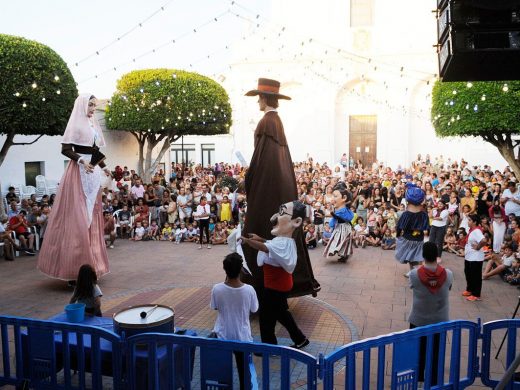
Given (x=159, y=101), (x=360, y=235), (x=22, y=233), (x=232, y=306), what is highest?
(x=159, y=101)

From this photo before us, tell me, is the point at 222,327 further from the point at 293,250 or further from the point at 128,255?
the point at 128,255

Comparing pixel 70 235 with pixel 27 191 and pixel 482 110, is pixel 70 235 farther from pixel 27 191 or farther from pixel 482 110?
pixel 482 110

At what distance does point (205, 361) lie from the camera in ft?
11.6

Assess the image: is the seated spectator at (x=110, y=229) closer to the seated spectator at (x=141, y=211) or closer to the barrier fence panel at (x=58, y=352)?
the seated spectator at (x=141, y=211)

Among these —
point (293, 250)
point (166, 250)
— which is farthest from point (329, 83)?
point (293, 250)

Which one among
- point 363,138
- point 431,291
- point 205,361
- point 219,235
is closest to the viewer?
point 205,361

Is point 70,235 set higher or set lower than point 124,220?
higher

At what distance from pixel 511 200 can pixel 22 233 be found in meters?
11.2

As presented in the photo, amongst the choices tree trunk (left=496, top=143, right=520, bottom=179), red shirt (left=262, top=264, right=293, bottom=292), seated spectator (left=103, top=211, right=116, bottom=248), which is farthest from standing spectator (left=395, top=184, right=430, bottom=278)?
tree trunk (left=496, top=143, right=520, bottom=179)

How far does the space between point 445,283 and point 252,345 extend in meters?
2.20

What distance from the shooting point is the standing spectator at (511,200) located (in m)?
11.3

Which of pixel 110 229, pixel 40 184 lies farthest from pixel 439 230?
pixel 40 184

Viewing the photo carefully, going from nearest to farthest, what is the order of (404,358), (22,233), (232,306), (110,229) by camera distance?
(404,358), (232,306), (22,233), (110,229)

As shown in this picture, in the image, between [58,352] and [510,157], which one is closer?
[58,352]
